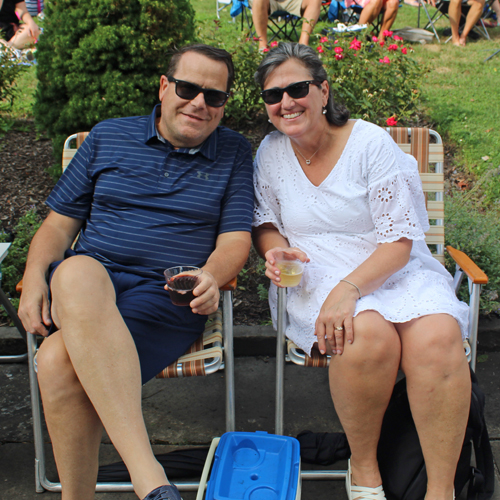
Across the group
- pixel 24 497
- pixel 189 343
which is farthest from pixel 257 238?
pixel 24 497

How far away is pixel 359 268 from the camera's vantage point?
215 cm

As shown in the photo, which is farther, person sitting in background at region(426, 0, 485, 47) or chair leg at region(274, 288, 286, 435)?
person sitting in background at region(426, 0, 485, 47)

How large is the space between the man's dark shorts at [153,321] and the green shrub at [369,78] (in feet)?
8.60

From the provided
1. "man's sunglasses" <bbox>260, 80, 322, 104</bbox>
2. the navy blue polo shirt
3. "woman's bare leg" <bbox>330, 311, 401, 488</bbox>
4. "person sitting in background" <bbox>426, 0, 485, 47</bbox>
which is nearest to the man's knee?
→ the navy blue polo shirt

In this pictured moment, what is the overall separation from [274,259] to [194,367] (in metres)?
0.57

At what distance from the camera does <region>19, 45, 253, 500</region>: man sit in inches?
72.2

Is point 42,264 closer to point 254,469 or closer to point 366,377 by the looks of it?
point 254,469

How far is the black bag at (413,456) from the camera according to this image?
199 centimetres

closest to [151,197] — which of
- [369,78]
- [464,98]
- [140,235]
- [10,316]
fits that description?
[140,235]

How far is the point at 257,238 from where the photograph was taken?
258 cm

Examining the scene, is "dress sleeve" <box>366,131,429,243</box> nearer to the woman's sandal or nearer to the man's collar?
the man's collar

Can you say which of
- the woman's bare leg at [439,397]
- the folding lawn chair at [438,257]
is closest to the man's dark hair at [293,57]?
the folding lawn chair at [438,257]

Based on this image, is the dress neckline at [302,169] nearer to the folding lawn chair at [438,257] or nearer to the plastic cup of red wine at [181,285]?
the folding lawn chair at [438,257]

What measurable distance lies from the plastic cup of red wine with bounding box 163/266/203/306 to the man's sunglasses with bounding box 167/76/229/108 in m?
0.84
